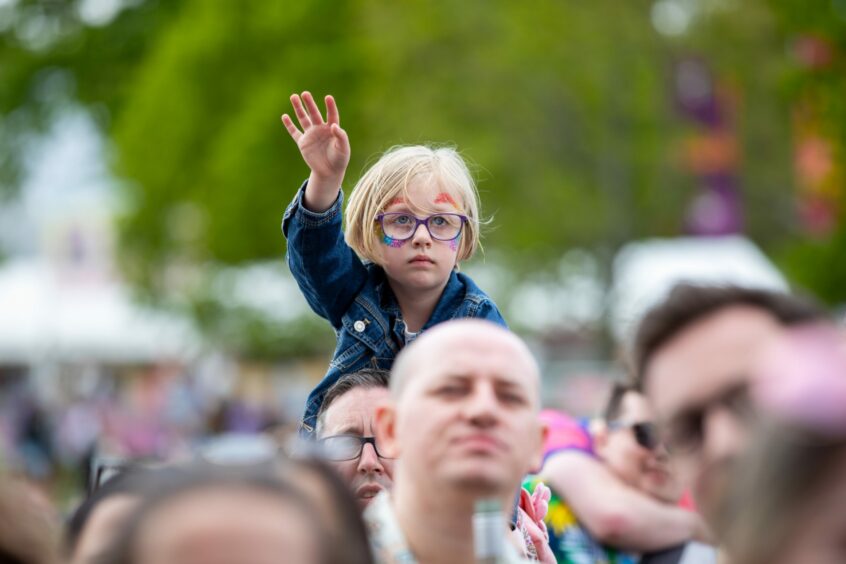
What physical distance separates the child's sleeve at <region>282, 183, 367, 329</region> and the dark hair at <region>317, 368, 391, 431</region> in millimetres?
202

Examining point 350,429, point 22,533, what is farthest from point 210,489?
point 350,429

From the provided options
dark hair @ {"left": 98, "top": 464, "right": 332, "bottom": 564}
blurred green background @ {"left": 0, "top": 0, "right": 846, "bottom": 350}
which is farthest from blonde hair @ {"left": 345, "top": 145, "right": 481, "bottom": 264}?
blurred green background @ {"left": 0, "top": 0, "right": 846, "bottom": 350}

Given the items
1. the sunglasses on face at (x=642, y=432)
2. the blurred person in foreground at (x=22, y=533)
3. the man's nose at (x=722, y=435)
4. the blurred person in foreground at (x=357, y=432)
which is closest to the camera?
the man's nose at (x=722, y=435)

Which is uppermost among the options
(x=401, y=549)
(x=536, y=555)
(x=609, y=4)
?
(x=609, y=4)

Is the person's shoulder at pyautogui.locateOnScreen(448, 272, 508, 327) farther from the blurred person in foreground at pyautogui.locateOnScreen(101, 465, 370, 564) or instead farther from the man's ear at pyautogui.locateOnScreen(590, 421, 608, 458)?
the blurred person in foreground at pyautogui.locateOnScreen(101, 465, 370, 564)

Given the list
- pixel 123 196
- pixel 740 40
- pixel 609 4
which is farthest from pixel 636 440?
pixel 123 196

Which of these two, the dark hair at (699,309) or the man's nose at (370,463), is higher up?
the man's nose at (370,463)

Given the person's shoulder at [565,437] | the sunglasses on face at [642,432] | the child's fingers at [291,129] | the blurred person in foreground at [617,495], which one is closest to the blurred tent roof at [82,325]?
the person's shoulder at [565,437]

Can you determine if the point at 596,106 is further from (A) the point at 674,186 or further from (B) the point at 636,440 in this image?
(B) the point at 636,440

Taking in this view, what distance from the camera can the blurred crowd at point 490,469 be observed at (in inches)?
83.6

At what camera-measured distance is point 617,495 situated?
18.7 feet

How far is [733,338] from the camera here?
2.68 m

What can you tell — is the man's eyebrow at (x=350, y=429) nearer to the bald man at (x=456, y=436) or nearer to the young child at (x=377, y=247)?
the young child at (x=377, y=247)

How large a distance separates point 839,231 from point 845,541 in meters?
18.7
